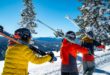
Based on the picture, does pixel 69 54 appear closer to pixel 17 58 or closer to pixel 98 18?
pixel 17 58

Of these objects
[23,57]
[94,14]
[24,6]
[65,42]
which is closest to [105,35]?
[94,14]

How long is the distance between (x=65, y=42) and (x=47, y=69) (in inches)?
267

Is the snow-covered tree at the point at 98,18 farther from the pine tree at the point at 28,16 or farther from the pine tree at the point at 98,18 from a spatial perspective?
the pine tree at the point at 28,16

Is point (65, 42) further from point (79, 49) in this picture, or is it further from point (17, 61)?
point (17, 61)

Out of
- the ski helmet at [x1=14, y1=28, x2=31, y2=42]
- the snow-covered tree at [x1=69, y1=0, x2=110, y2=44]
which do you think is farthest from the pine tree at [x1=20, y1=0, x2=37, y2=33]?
the ski helmet at [x1=14, y1=28, x2=31, y2=42]

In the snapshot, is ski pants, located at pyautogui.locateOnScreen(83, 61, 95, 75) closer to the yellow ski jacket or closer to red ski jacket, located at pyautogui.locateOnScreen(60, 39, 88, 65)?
red ski jacket, located at pyautogui.locateOnScreen(60, 39, 88, 65)

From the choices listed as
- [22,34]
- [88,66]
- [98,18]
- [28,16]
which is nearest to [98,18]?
[98,18]

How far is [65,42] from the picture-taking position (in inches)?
328

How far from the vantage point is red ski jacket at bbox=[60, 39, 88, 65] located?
8.07 meters

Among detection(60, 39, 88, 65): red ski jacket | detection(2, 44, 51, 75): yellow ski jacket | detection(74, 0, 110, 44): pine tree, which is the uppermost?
detection(74, 0, 110, 44): pine tree

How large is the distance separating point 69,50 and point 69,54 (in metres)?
0.15

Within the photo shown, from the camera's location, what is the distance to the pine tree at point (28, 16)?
4550cm

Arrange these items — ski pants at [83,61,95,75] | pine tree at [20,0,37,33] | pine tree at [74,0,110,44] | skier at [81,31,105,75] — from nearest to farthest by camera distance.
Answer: skier at [81,31,105,75], ski pants at [83,61,95,75], pine tree at [74,0,110,44], pine tree at [20,0,37,33]

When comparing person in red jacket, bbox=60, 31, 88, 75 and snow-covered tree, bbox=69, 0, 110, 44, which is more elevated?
snow-covered tree, bbox=69, 0, 110, 44
